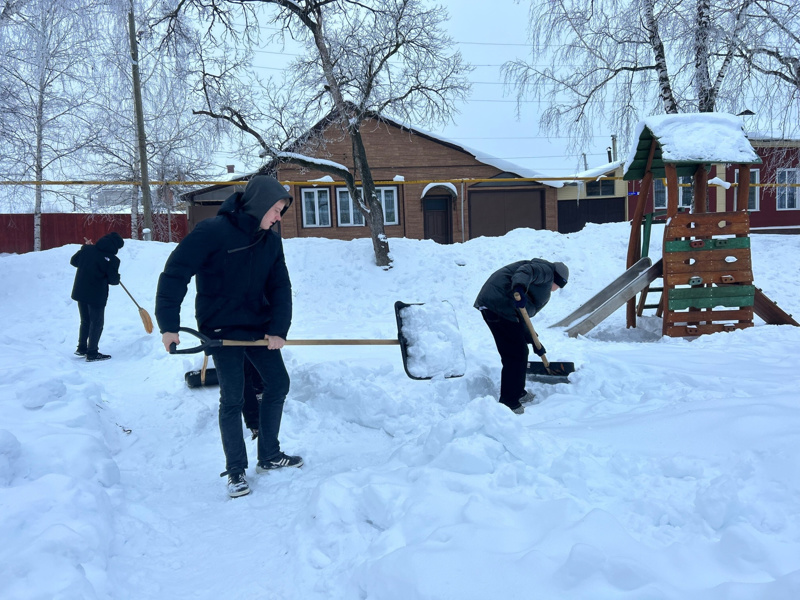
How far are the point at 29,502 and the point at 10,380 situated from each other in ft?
6.58

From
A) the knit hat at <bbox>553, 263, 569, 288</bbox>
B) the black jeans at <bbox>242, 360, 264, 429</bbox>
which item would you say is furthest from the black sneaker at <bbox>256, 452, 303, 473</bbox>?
the knit hat at <bbox>553, 263, 569, 288</bbox>

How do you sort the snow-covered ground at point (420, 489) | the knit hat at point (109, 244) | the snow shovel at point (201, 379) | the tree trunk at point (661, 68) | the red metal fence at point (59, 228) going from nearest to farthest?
1. the snow-covered ground at point (420, 489)
2. the snow shovel at point (201, 379)
3. the knit hat at point (109, 244)
4. the tree trunk at point (661, 68)
5. the red metal fence at point (59, 228)

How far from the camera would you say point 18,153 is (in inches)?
517

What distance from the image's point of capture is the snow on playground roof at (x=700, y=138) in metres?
6.77

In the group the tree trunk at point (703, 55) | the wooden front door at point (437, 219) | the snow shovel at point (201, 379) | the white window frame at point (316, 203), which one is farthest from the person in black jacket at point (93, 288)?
the wooden front door at point (437, 219)

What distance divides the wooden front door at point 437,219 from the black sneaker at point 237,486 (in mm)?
17015

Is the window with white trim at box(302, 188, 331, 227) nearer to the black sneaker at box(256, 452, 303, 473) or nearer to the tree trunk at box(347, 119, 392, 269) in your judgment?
the tree trunk at box(347, 119, 392, 269)

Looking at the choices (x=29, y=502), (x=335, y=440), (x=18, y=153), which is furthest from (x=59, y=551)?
(x=18, y=153)

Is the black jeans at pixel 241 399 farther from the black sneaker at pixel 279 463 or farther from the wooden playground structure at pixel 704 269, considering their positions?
the wooden playground structure at pixel 704 269

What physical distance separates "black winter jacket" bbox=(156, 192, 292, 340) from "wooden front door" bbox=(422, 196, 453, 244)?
16.7m

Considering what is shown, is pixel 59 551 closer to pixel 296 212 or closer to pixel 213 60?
pixel 213 60

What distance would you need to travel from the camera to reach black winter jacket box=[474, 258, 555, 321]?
439 centimetres

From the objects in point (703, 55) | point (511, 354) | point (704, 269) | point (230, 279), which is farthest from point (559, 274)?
point (703, 55)

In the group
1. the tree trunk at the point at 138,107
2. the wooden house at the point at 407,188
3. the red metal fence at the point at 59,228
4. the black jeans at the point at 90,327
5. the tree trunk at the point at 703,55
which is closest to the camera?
the black jeans at the point at 90,327
